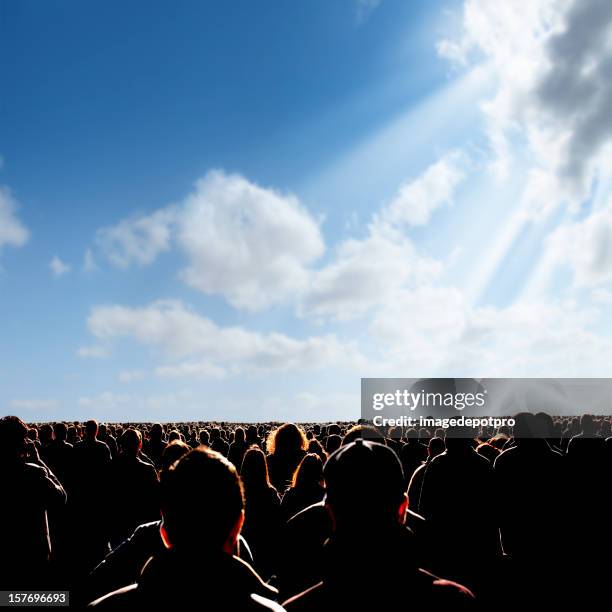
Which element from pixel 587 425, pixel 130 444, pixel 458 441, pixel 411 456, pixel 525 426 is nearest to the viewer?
pixel 458 441

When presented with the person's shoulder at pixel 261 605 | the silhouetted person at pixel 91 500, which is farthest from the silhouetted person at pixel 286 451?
the person's shoulder at pixel 261 605

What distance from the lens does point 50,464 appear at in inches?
385

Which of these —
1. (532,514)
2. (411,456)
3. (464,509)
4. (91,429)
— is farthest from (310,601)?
(411,456)

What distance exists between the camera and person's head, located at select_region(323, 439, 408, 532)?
2160 millimetres

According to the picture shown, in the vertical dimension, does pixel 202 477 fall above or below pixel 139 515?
above

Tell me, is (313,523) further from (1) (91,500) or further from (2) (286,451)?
(1) (91,500)

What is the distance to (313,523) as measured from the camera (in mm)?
3791

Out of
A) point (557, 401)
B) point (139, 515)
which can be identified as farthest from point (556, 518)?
point (557, 401)

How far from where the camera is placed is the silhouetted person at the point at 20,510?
5746mm

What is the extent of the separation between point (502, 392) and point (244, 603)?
116 metres

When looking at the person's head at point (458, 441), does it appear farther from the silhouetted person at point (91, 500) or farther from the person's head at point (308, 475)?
the silhouetted person at point (91, 500)

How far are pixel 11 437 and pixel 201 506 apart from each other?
14.8 ft

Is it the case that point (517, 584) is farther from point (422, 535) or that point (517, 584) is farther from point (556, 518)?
point (422, 535)

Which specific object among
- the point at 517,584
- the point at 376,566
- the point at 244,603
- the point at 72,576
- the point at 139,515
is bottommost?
the point at 72,576
